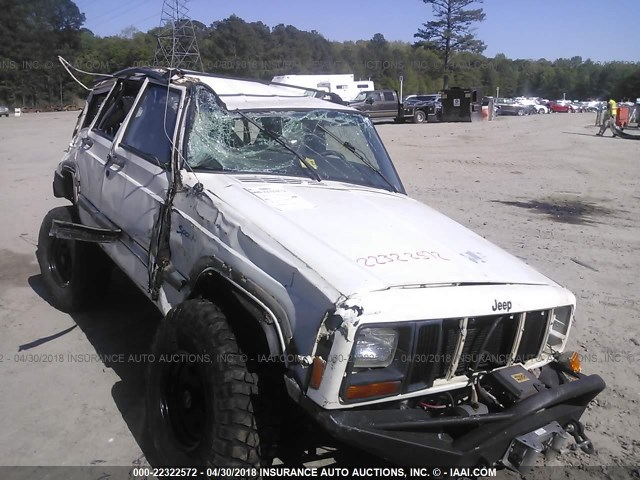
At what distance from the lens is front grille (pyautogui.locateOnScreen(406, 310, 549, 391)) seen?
2424mm

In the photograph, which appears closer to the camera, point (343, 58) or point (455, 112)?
point (455, 112)

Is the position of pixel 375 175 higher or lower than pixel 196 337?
higher

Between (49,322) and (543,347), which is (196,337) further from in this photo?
(49,322)

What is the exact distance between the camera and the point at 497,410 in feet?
8.25

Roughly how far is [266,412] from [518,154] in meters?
17.0

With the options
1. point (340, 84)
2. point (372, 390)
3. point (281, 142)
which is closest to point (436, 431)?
point (372, 390)

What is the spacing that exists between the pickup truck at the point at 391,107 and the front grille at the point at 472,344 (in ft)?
93.1

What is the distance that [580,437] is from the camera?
271 centimetres

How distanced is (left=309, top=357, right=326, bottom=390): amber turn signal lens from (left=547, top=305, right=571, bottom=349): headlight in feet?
4.45

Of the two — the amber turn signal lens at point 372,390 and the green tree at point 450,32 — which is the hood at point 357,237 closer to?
the amber turn signal lens at point 372,390

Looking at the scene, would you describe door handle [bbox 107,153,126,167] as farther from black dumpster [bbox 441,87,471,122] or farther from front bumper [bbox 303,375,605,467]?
black dumpster [bbox 441,87,471,122]

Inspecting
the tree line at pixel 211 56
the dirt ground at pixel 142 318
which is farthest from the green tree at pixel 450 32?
the dirt ground at pixel 142 318

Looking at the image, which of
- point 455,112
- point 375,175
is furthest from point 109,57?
point 375,175

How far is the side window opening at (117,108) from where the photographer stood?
15.5 feet
